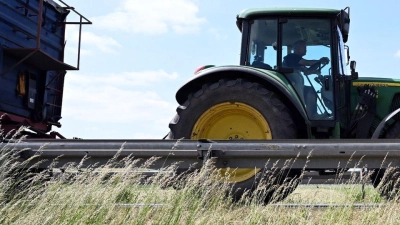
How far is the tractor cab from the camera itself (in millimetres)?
5957

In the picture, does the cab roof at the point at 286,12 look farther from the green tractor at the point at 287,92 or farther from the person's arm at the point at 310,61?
the person's arm at the point at 310,61

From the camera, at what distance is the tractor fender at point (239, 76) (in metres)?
5.34

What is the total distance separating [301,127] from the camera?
5.48m

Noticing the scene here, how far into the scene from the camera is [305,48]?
19.9ft

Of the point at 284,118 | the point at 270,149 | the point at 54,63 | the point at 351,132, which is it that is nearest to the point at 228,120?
the point at 284,118

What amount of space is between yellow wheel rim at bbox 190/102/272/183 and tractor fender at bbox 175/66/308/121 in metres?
0.37

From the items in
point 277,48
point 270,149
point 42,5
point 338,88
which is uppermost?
point 42,5

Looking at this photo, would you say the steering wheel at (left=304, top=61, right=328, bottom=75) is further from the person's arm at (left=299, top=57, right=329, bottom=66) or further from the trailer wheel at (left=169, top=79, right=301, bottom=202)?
the trailer wheel at (left=169, top=79, right=301, bottom=202)

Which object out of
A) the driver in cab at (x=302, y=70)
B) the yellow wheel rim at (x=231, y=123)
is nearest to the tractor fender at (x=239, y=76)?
the yellow wheel rim at (x=231, y=123)

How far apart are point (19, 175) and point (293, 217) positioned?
8.99ft

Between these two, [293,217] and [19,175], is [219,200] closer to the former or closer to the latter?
[293,217]

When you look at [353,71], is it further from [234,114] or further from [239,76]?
Answer: [234,114]

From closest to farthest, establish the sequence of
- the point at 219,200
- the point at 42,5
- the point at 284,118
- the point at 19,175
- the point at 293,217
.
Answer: the point at 293,217 < the point at 219,200 < the point at 19,175 < the point at 284,118 < the point at 42,5

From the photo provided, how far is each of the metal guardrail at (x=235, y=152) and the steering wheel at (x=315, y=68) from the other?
1790mm
